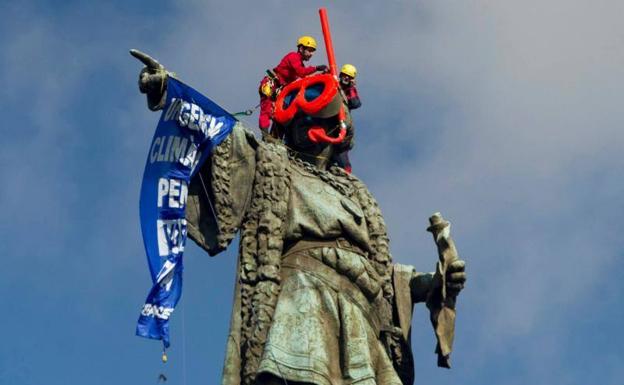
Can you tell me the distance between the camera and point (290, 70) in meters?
21.4

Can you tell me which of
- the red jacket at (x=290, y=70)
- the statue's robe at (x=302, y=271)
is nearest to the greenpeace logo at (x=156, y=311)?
the statue's robe at (x=302, y=271)

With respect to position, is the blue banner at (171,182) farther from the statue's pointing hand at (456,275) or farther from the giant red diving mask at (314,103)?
the statue's pointing hand at (456,275)

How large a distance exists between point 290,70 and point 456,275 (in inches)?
130

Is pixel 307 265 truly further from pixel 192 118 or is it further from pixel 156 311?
pixel 192 118

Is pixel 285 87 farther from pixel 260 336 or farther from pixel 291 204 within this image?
pixel 260 336

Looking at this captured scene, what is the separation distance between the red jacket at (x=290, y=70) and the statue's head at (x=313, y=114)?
57 cm

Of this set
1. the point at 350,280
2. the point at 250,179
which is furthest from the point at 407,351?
the point at 250,179

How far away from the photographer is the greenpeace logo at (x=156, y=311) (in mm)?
19273

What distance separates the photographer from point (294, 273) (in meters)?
19.5

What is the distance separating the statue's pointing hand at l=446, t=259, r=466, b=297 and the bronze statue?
2 centimetres

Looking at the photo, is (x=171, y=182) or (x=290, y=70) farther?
(x=290, y=70)

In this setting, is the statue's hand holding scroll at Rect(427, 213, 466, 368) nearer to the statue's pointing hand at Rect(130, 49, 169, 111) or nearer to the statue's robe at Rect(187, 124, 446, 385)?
the statue's robe at Rect(187, 124, 446, 385)

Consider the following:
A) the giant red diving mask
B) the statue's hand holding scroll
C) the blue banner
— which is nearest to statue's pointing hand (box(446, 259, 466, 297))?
the statue's hand holding scroll

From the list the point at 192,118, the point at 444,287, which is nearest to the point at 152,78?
the point at 192,118
